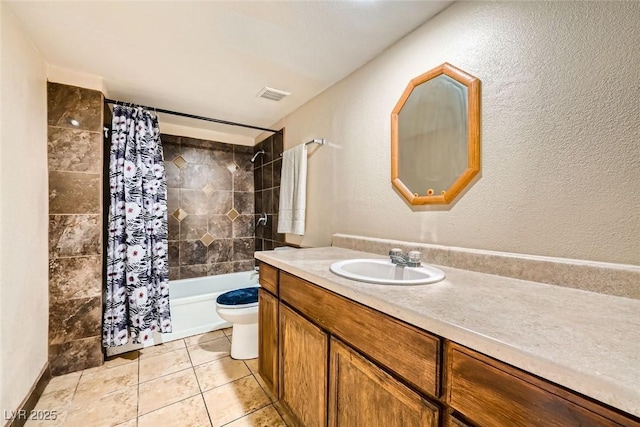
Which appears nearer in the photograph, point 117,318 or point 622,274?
point 622,274

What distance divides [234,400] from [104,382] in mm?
Answer: 937

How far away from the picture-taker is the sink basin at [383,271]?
40.3 inches

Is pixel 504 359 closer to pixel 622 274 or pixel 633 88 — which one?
pixel 622 274

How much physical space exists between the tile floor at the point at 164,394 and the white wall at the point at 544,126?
1334 mm

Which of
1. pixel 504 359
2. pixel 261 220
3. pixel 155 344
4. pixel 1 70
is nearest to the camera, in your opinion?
pixel 504 359

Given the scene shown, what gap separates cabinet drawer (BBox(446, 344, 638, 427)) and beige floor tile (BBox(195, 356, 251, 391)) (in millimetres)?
1593

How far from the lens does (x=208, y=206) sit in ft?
10.2

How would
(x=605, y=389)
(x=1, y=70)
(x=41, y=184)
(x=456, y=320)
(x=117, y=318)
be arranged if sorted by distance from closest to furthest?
1. (x=605, y=389)
2. (x=456, y=320)
3. (x=1, y=70)
4. (x=41, y=184)
5. (x=117, y=318)

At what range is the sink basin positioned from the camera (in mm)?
1023

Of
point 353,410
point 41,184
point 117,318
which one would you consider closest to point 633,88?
point 353,410

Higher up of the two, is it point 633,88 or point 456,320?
point 633,88

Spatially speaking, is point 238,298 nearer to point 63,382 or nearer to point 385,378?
point 63,382

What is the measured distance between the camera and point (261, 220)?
3.13 m

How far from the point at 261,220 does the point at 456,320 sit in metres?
2.72
